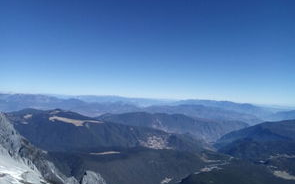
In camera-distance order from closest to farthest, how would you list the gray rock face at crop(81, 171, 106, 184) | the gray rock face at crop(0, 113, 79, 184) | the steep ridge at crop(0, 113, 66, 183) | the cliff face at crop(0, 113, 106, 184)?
the gray rock face at crop(0, 113, 79, 184), the steep ridge at crop(0, 113, 66, 183), the cliff face at crop(0, 113, 106, 184), the gray rock face at crop(81, 171, 106, 184)

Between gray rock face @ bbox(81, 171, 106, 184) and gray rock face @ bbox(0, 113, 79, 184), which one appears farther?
gray rock face @ bbox(81, 171, 106, 184)

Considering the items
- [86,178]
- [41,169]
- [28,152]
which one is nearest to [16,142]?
[28,152]

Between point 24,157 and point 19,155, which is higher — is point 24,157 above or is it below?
below

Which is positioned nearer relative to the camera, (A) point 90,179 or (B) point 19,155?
(B) point 19,155

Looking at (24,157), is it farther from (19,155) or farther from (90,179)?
(90,179)

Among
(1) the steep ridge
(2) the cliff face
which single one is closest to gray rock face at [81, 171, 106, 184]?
(2) the cliff face

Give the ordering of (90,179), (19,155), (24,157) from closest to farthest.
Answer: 1. (19,155)
2. (24,157)
3. (90,179)

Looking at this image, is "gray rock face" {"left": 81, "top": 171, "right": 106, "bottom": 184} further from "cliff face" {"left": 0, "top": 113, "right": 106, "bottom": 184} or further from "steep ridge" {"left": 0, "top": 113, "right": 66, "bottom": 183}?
"steep ridge" {"left": 0, "top": 113, "right": 66, "bottom": 183}

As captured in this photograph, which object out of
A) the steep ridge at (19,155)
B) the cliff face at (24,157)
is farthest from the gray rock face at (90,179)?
the steep ridge at (19,155)

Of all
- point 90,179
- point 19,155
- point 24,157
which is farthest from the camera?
point 90,179

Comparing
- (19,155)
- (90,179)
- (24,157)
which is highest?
(19,155)

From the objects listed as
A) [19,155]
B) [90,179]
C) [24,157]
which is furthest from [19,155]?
[90,179]
